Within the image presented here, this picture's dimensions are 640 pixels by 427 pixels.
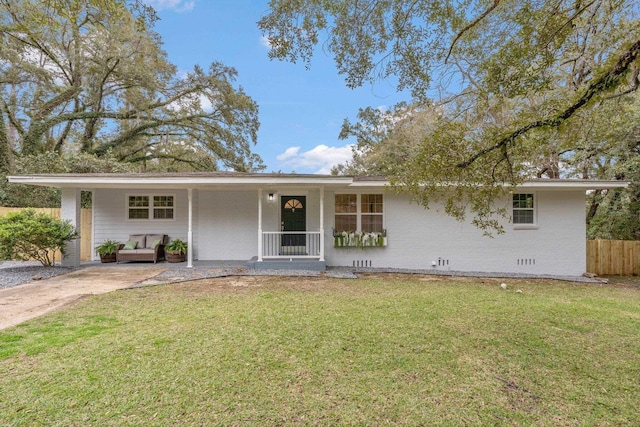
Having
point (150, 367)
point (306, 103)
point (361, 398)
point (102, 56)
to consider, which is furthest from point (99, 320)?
point (102, 56)

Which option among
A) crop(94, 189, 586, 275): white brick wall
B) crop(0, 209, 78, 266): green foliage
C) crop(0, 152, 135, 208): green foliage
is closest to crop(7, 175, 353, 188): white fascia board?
crop(0, 209, 78, 266): green foliage

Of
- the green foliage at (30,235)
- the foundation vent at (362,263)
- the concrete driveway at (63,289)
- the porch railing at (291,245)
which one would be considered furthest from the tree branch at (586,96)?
the green foliage at (30,235)

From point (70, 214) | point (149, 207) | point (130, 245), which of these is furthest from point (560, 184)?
point (70, 214)

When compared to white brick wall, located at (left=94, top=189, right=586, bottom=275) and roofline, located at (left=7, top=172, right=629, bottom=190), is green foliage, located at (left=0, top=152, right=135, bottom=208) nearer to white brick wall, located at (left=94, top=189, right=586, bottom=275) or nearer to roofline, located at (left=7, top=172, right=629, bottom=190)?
roofline, located at (left=7, top=172, right=629, bottom=190)

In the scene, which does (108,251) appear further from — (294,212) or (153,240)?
(294,212)

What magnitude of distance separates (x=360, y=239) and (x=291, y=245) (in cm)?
223

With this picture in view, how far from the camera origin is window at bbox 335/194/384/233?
9.65 m

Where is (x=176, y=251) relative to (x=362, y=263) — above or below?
above

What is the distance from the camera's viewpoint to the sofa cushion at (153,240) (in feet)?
31.7

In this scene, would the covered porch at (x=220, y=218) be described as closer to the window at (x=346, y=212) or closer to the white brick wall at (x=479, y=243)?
the window at (x=346, y=212)

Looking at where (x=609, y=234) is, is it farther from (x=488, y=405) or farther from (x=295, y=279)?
(x=488, y=405)

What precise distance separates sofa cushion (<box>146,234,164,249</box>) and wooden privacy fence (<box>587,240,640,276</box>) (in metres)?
14.3

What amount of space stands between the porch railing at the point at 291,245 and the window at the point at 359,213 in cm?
92

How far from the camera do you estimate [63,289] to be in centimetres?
627
